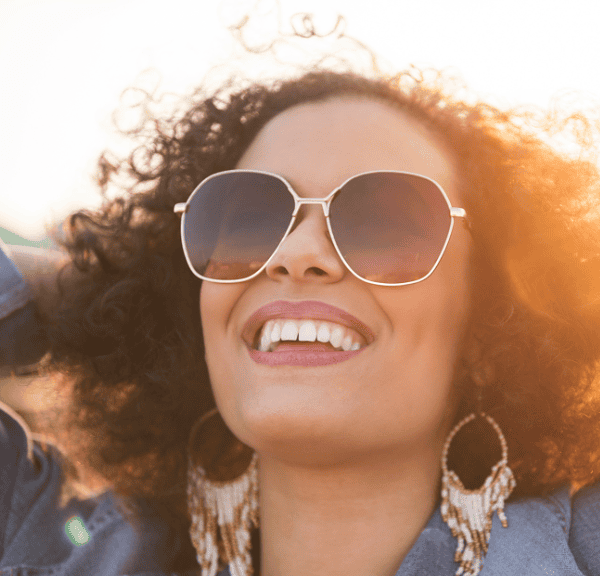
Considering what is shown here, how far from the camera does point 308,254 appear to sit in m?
1.75

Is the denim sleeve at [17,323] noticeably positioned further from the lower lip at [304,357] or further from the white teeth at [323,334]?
the white teeth at [323,334]

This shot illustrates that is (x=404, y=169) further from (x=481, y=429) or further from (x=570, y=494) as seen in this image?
(x=570, y=494)

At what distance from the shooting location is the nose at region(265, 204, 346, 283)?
175 cm

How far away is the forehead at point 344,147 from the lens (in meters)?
1.88

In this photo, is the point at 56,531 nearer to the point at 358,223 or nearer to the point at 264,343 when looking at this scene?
the point at 264,343

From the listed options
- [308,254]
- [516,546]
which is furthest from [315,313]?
[516,546]

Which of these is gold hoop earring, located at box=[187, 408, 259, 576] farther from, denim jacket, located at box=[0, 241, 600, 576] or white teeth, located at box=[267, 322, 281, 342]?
white teeth, located at box=[267, 322, 281, 342]

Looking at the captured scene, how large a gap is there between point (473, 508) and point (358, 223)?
985mm

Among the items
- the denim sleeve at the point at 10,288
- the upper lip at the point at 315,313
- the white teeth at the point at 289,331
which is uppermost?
the upper lip at the point at 315,313

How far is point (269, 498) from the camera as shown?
208cm

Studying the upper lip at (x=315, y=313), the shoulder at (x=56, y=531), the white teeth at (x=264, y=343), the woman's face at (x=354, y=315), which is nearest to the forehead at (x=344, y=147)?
the woman's face at (x=354, y=315)

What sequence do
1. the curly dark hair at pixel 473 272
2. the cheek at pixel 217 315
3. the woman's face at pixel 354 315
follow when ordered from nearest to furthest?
the woman's face at pixel 354 315 → the cheek at pixel 217 315 → the curly dark hair at pixel 473 272

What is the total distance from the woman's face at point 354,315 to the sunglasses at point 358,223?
0.14ft

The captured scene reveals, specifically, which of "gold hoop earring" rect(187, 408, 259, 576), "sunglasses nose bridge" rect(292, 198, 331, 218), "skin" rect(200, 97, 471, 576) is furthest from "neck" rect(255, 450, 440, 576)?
"sunglasses nose bridge" rect(292, 198, 331, 218)
